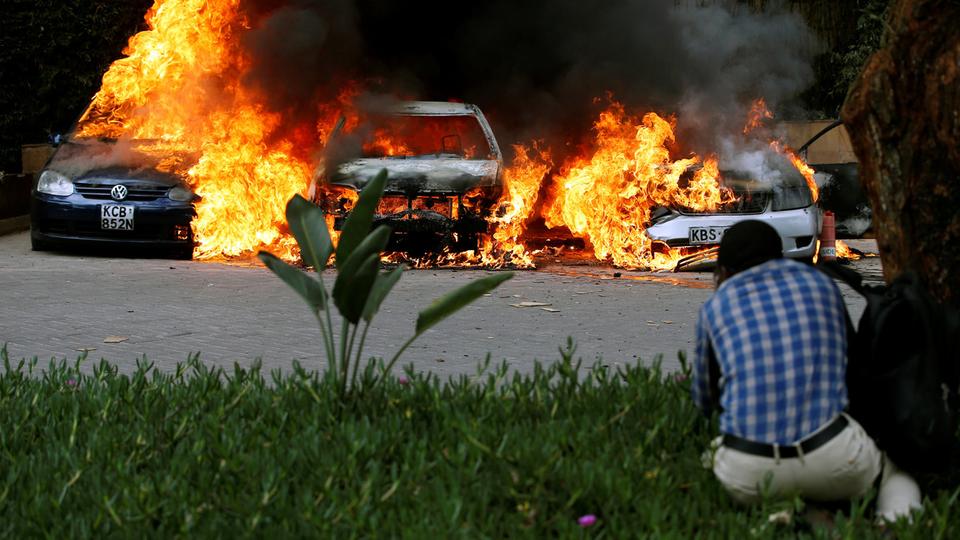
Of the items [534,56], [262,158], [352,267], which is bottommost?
[352,267]

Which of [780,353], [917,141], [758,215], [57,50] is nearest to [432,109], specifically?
[758,215]

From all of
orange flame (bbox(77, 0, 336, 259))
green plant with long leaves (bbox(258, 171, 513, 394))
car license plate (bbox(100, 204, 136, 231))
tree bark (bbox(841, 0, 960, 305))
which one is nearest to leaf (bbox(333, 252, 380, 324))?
green plant with long leaves (bbox(258, 171, 513, 394))

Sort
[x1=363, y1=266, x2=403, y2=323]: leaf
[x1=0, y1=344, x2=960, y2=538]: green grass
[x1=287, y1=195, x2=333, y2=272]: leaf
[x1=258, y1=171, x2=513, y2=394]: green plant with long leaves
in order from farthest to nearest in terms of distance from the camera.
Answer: [x1=287, y1=195, x2=333, y2=272]: leaf, [x1=363, y1=266, x2=403, y2=323]: leaf, [x1=258, y1=171, x2=513, y2=394]: green plant with long leaves, [x1=0, y1=344, x2=960, y2=538]: green grass

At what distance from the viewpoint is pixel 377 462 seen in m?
4.36

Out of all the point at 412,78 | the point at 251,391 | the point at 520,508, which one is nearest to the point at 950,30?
the point at 520,508

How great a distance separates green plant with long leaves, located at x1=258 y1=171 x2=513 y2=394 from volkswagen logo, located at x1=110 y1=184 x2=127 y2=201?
26.4 ft

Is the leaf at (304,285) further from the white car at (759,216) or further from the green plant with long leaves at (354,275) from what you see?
the white car at (759,216)

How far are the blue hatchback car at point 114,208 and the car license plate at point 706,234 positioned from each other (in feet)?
16.8

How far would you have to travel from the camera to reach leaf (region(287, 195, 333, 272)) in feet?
17.7

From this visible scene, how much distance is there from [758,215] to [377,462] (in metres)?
9.04

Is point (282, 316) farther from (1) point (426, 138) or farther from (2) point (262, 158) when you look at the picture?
(2) point (262, 158)

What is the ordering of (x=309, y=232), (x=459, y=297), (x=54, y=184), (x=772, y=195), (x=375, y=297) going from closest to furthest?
(x=459, y=297) < (x=375, y=297) < (x=309, y=232) < (x=772, y=195) < (x=54, y=184)

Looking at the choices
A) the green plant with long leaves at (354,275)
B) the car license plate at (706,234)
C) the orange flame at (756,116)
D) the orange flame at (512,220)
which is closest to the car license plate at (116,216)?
the orange flame at (512,220)

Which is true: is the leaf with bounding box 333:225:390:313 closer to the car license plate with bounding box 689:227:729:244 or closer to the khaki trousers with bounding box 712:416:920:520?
the khaki trousers with bounding box 712:416:920:520
